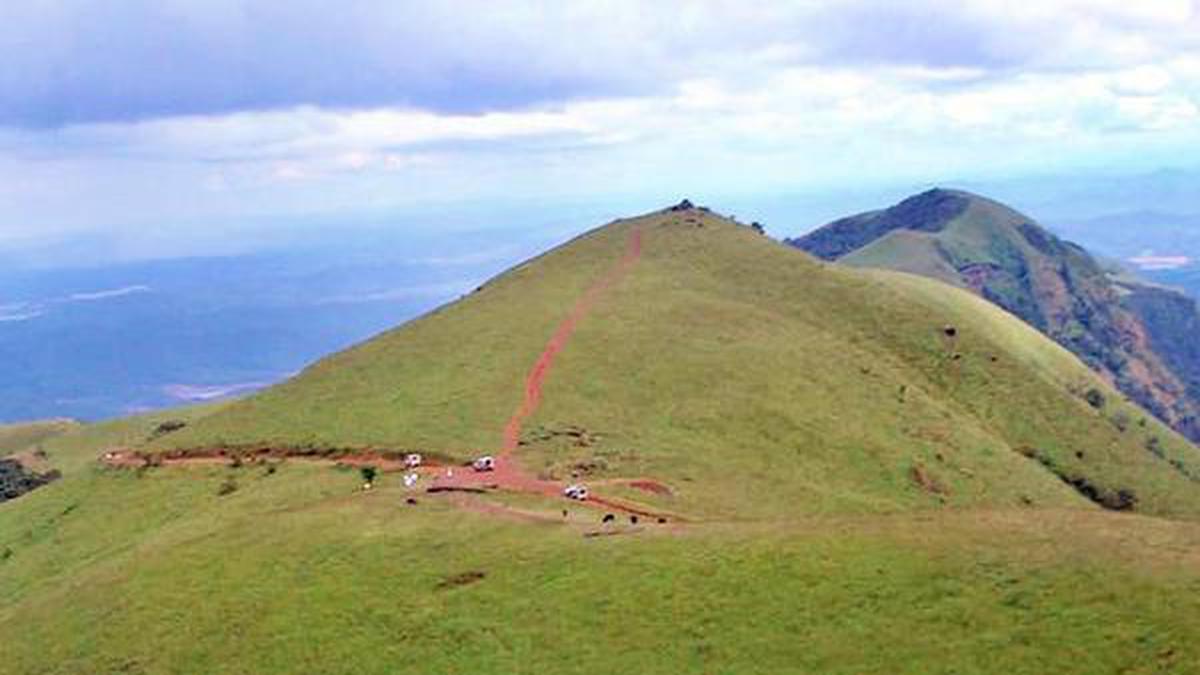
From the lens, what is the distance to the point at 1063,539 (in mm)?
49219

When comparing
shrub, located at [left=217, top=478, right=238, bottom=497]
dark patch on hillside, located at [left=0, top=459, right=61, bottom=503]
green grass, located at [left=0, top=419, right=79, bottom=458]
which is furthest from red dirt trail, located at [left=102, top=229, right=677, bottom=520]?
green grass, located at [left=0, top=419, right=79, bottom=458]

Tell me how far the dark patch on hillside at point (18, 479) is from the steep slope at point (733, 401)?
43490 mm

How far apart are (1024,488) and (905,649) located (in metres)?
64.0

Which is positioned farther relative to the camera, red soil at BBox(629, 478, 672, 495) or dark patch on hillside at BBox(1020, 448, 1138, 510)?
dark patch on hillside at BBox(1020, 448, 1138, 510)

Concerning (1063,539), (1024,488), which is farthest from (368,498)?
(1024,488)

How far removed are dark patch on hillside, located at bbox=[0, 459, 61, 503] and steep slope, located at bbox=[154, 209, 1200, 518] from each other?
143 feet

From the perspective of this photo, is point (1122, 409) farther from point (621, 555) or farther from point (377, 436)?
point (621, 555)

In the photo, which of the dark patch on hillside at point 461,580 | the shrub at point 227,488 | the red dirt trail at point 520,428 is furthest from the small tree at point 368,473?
the dark patch on hillside at point 461,580

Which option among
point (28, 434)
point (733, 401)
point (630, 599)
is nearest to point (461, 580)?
point (630, 599)

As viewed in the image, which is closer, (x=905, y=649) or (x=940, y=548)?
(x=905, y=649)

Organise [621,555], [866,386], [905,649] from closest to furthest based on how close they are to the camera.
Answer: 1. [905,649]
2. [621,555]
3. [866,386]

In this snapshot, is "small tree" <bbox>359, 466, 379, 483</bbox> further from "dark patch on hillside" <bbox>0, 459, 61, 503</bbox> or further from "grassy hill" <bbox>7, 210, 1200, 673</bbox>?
"dark patch on hillside" <bbox>0, 459, 61, 503</bbox>

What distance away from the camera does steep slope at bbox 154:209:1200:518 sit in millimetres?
87750

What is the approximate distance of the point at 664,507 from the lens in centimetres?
7200
